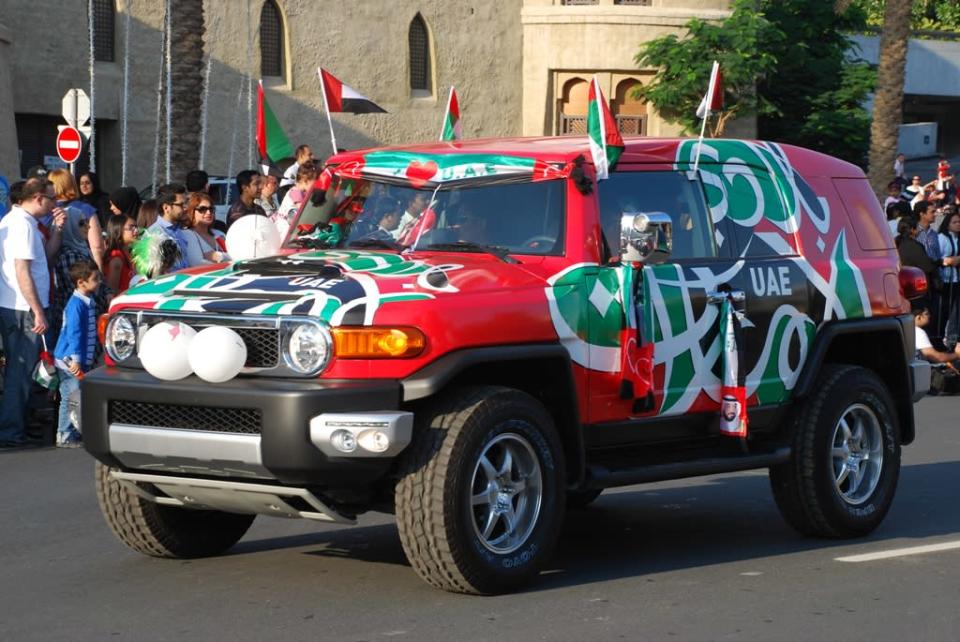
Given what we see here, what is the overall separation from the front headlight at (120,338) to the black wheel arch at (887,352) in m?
3.79

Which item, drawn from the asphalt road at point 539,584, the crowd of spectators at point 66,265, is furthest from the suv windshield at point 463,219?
the crowd of spectators at point 66,265

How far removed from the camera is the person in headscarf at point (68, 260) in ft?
47.1

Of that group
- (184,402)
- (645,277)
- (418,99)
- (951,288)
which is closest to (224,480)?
(184,402)

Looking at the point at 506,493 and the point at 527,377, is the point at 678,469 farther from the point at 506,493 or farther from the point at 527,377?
the point at 506,493

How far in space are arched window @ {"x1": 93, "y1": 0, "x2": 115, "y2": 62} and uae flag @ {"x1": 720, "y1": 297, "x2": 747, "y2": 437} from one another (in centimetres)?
2737

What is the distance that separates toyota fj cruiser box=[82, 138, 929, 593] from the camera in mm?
7449

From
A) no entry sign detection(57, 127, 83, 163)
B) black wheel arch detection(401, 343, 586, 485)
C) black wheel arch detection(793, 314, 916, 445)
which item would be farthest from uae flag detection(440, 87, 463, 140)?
no entry sign detection(57, 127, 83, 163)

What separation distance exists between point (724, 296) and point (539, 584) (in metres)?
1.78

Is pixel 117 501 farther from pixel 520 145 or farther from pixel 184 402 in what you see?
pixel 520 145

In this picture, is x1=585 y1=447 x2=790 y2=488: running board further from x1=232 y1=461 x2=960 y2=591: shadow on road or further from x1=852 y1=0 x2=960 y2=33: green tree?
x1=852 y1=0 x2=960 y2=33: green tree

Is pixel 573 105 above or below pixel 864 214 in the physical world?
above

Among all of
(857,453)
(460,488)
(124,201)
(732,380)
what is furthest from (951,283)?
(460,488)

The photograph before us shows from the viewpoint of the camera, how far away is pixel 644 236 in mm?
8188

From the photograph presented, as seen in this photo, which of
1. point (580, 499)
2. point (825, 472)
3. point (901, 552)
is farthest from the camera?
point (580, 499)
